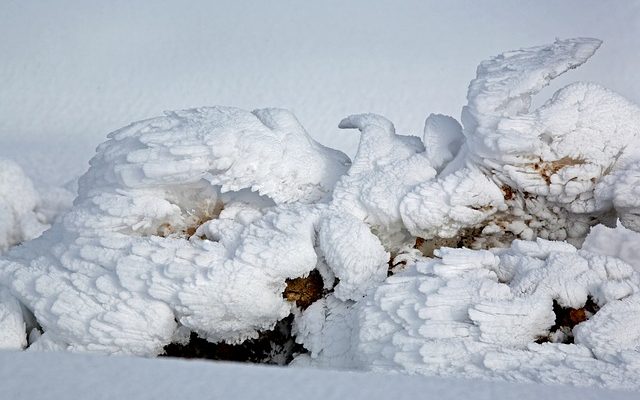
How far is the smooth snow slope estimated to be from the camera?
0.64 meters

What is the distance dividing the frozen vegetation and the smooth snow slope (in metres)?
0.48

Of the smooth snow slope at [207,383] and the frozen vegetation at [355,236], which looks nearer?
the smooth snow slope at [207,383]

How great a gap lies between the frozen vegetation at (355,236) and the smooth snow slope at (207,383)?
18.9 inches

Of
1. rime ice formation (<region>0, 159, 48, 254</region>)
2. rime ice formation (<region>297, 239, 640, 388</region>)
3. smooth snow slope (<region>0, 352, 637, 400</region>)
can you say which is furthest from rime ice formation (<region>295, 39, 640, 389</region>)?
rime ice formation (<region>0, 159, 48, 254</region>)

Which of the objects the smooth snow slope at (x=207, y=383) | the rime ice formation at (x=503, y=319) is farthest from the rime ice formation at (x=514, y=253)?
the smooth snow slope at (x=207, y=383)

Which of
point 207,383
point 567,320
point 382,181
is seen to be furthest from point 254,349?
point 207,383

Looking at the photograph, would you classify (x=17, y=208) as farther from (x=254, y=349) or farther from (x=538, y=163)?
(x=538, y=163)

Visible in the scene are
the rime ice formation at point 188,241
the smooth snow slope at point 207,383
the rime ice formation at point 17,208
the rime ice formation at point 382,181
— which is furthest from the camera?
the rime ice formation at point 17,208

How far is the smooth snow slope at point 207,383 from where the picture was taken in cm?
64

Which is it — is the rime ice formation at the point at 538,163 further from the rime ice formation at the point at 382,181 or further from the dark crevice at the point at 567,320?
the dark crevice at the point at 567,320

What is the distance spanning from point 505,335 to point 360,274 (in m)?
0.28

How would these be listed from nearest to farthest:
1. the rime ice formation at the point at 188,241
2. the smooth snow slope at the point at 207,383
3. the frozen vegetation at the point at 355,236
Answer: the smooth snow slope at the point at 207,383, the frozen vegetation at the point at 355,236, the rime ice formation at the point at 188,241

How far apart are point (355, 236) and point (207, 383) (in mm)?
735

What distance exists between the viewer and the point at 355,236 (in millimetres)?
1374
